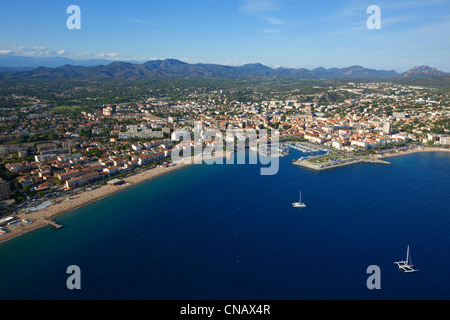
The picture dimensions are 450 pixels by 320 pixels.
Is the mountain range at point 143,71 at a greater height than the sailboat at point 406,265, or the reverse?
the mountain range at point 143,71

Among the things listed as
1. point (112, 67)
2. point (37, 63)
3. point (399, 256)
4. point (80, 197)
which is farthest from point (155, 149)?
point (37, 63)

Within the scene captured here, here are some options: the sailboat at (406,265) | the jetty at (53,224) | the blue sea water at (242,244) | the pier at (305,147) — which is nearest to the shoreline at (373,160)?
the blue sea water at (242,244)

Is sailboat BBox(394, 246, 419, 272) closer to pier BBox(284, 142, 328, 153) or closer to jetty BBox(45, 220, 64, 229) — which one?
jetty BBox(45, 220, 64, 229)

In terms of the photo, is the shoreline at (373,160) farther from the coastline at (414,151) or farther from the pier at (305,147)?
the pier at (305,147)

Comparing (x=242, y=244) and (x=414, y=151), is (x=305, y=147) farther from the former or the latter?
(x=242, y=244)

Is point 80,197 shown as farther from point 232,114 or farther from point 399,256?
point 232,114

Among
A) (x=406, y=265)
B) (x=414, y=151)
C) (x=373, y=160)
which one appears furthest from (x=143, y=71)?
(x=406, y=265)

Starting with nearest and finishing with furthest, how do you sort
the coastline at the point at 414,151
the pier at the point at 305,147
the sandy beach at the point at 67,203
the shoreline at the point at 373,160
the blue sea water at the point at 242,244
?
1. the blue sea water at the point at 242,244
2. the sandy beach at the point at 67,203
3. the shoreline at the point at 373,160
4. the coastline at the point at 414,151
5. the pier at the point at 305,147
